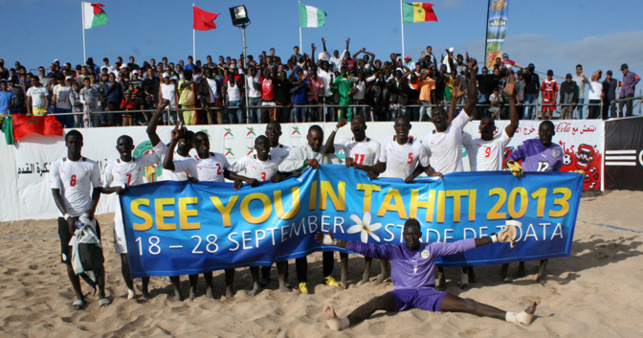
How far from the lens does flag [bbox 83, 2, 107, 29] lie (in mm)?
17062

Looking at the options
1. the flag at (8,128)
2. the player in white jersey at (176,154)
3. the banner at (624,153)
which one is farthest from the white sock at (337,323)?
the banner at (624,153)

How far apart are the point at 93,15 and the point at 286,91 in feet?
30.1

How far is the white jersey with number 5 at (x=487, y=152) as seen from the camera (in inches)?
245

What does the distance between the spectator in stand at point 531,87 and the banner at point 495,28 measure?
2567mm

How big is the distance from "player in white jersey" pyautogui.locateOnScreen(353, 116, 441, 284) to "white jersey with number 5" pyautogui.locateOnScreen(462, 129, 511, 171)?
0.82 m

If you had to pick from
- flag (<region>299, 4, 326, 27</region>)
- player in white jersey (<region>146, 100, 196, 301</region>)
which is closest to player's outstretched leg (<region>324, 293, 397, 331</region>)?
player in white jersey (<region>146, 100, 196, 301</region>)

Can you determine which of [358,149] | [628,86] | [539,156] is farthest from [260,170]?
[628,86]

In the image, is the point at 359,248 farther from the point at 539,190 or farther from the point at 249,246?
the point at 539,190

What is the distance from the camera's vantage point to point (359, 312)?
459 cm

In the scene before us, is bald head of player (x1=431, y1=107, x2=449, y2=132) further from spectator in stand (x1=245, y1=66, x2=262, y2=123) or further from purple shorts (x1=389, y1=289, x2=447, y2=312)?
spectator in stand (x1=245, y1=66, x2=262, y2=123)

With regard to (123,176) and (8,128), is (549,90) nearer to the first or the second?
(123,176)

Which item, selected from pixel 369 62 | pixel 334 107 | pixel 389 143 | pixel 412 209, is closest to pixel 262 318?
pixel 412 209

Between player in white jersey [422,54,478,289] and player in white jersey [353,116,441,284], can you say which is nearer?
player in white jersey [353,116,441,284]

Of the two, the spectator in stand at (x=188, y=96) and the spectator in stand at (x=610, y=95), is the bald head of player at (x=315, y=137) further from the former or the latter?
the spectator in stand at (x=610, y=95)
